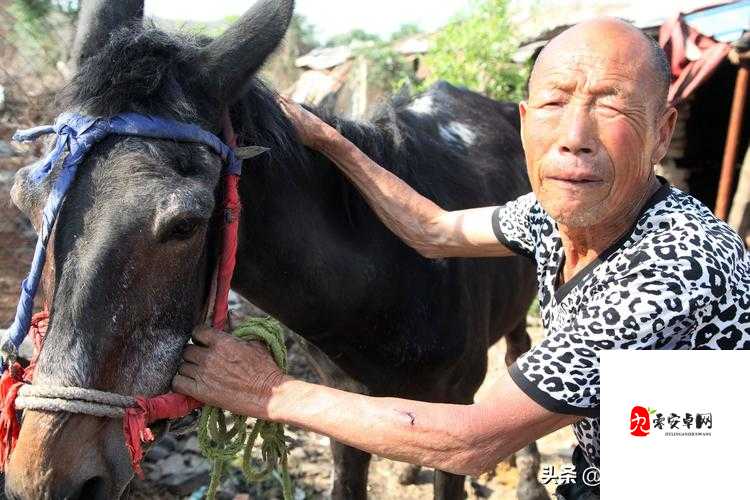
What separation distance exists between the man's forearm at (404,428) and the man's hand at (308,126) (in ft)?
3.61

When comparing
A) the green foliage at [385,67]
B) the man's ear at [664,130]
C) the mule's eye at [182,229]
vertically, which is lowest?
the green foliage at [385,67]

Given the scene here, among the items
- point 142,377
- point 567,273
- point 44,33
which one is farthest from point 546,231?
point 44,33

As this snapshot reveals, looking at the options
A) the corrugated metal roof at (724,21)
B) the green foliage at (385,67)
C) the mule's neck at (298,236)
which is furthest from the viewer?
the green foliage at (385,67)

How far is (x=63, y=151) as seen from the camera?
67.9 inches

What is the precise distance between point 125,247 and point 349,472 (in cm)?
220

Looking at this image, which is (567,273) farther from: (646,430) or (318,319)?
(318,319)

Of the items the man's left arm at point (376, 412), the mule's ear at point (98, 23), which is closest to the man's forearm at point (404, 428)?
the man's left arm at point (376, 412)

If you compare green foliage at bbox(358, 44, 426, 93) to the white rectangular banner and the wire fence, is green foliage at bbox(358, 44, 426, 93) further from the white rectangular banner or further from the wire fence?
the white rectangular banner

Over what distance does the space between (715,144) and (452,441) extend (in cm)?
900

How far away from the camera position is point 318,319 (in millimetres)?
2557

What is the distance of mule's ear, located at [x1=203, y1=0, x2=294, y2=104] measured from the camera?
1.94 meters

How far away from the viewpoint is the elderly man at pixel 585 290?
5.22 feet

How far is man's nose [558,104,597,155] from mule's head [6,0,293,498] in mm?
947

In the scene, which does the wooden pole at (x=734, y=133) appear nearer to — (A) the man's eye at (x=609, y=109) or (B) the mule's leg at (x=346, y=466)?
(B) the mule's leg at (x=346, y=466)
